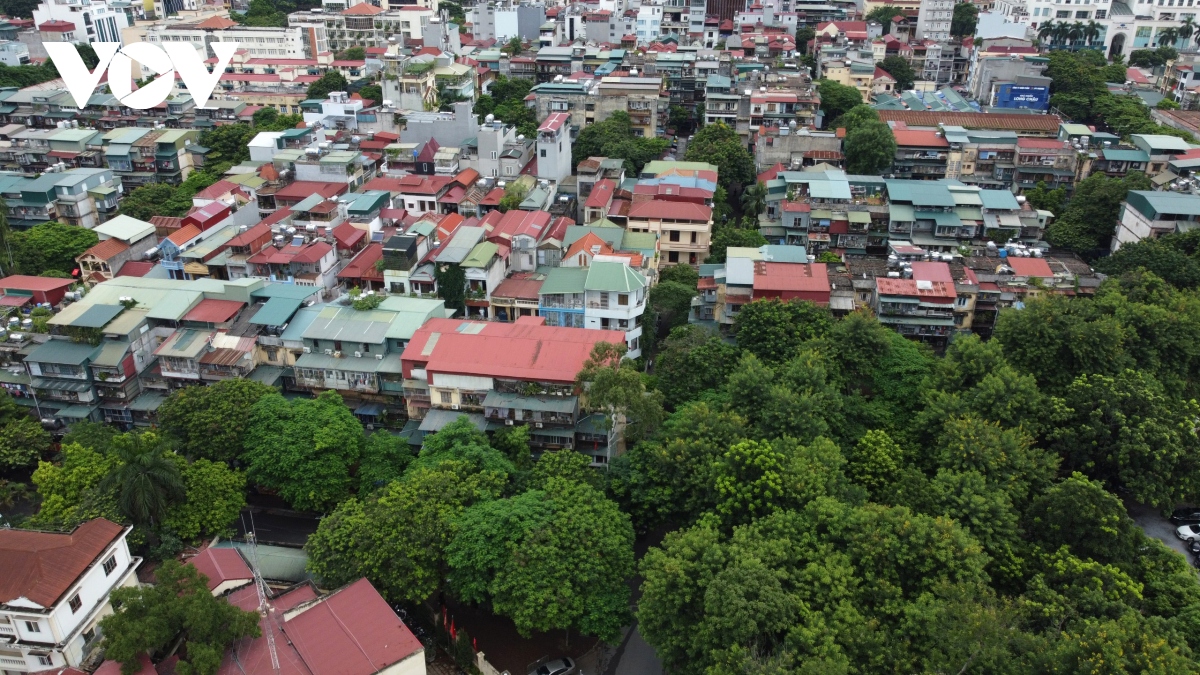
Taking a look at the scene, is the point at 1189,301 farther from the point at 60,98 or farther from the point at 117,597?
the point at 60,98

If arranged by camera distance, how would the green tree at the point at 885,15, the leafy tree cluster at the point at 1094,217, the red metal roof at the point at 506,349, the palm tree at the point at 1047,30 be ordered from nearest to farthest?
the red metal roof at the point at 506,349, the leafy tree cluster at the point at 1094,217, the palm tree at the point at 1047,30, the green tree at the point at 885,15

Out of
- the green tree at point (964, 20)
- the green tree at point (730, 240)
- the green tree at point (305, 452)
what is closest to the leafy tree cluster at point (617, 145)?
the green tree at point (730, 240)

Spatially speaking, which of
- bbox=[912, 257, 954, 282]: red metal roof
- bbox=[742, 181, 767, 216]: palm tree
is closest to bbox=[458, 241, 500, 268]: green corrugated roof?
bbox=[742, 181, 767, 216]: palm tree

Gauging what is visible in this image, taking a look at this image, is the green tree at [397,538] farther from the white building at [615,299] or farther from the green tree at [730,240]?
the green tree at [730,240]

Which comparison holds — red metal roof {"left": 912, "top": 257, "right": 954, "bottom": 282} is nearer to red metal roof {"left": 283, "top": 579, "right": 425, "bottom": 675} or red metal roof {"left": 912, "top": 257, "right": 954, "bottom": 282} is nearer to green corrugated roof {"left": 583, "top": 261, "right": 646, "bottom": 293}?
green corrugated roof {"left": 583, "top": 261, "right": 646, "bottom": 293}

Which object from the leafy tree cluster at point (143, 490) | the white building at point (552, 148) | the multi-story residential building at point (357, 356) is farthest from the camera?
the white building at point (552, 148)

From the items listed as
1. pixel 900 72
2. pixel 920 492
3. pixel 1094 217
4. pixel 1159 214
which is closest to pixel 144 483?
pixel 920 492
